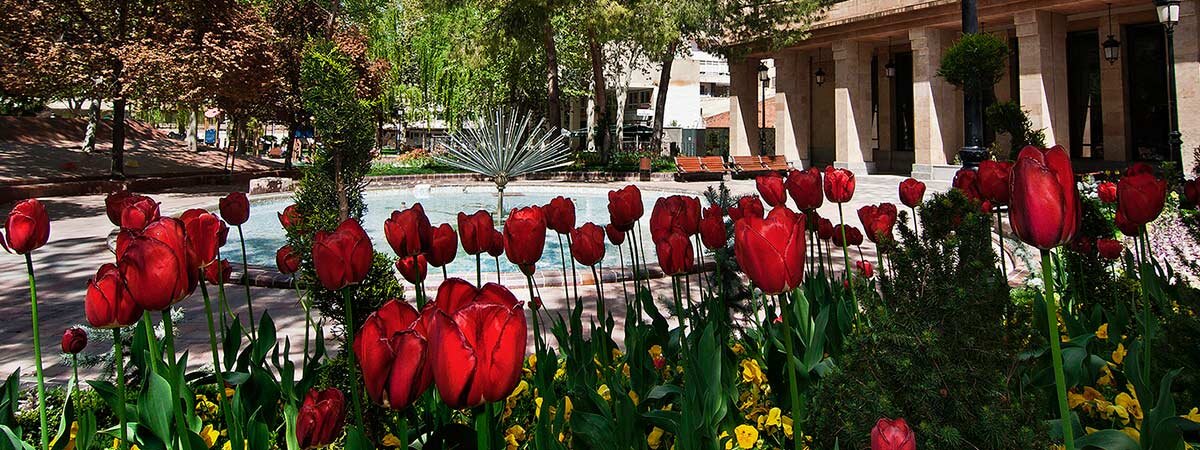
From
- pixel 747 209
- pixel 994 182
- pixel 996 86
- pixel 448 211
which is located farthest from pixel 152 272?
pixel 996 86

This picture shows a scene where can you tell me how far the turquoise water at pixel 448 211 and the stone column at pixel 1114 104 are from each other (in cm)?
1279

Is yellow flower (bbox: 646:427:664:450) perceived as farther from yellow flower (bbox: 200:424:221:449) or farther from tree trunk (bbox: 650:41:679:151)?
tree trunk (bbox: 650:41:679:151)

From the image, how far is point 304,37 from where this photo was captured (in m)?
23.4

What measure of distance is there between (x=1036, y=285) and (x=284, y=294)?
19.1 ft

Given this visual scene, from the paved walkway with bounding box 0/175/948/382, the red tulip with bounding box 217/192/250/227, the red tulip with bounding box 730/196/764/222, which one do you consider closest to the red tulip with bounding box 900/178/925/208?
the red tulip with bounding box 730/196/764/222

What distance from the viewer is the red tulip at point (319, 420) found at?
4.80ft

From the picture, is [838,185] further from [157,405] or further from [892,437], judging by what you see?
[157,405]

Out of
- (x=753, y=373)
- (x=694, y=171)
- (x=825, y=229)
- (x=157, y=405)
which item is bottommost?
(x=753, y=373)

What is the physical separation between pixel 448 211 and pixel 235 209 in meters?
13.3

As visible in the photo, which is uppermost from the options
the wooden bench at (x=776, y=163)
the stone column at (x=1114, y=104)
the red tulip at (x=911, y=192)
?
the stone column at (x=1114, y=104)

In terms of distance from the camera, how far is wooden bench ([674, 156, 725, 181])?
949 inches

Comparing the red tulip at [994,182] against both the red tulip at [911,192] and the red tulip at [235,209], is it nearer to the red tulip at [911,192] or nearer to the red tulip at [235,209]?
the red tulip at [911,192]

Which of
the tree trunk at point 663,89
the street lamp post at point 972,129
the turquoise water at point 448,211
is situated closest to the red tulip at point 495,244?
the turquoise water at point 448,211

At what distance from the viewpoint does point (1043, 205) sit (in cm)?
111
